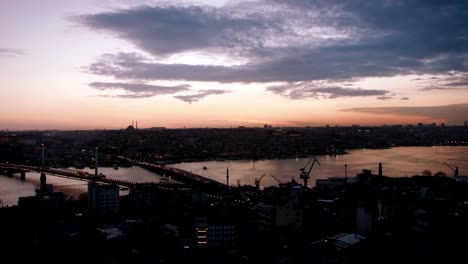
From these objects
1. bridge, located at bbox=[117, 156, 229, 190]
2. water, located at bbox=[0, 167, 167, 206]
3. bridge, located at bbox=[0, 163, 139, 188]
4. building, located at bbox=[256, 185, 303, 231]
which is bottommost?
water, located at bbox=[0, 167, 167, 206]

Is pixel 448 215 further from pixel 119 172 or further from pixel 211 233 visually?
pixel 119 172

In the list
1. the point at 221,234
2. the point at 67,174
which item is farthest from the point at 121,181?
the point at 221,234

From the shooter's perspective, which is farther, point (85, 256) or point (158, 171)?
point (158, 171)

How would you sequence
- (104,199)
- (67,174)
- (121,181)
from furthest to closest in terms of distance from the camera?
(67,174), (121,181), (104,199)

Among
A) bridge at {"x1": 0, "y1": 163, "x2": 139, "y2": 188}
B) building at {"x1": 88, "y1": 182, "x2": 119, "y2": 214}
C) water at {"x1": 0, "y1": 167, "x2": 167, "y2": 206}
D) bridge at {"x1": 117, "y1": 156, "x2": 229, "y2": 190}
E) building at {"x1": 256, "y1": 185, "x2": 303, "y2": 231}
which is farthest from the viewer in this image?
bridge at {"x1": 0, "y1": 163, "x2": 139, "y2": 188}

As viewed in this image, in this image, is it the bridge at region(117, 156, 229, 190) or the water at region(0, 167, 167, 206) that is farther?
the bridge at region(117, 156, 229, 190)

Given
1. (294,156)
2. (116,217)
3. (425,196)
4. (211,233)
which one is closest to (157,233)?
(211,233)

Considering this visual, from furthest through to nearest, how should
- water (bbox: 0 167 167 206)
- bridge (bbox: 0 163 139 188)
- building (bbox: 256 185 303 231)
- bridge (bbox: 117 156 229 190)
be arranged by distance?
1. bridge (bbox: 0 163 139 188)
2. bridge (bbox: 117 156 229 190)
3. water (bbox: 0 167 167 206)
4. building (bbox: 256 185 303 231)

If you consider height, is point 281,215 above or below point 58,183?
above

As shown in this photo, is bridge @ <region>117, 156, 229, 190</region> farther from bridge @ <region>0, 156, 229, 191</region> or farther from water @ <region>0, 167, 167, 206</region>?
water @ <region>0, 167, 167, 206</region>

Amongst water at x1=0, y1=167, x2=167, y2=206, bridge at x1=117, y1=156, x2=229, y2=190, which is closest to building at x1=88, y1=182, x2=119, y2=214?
water at x1=0, y1=167, x2=167, y2=206

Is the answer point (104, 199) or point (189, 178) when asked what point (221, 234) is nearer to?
point (104, 199)
